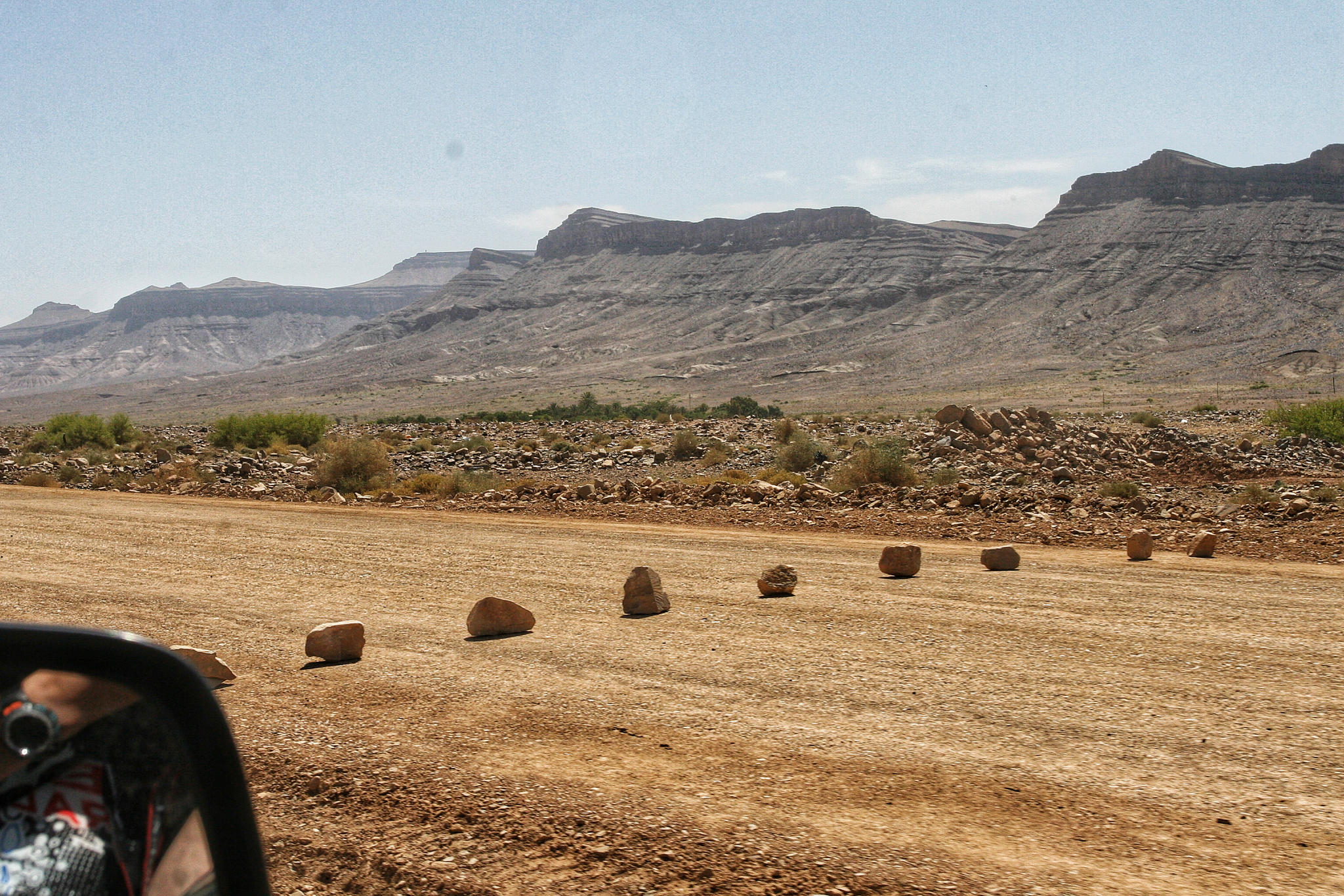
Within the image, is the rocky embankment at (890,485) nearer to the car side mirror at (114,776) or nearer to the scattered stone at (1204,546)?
the scattered stone at (1204,546)

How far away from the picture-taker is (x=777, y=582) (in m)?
10.7

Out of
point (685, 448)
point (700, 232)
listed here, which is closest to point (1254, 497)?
point (685, 448)

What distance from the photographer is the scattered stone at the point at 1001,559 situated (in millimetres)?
12430

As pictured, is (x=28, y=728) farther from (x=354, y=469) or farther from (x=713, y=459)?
(x=713, y=459)

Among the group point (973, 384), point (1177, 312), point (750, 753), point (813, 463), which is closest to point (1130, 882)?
point (750, 753)

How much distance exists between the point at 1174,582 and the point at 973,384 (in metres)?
76.6

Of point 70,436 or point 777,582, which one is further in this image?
point 70,436

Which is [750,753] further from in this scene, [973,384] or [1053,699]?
[973,384]

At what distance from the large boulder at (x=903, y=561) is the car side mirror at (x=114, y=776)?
10731 mm

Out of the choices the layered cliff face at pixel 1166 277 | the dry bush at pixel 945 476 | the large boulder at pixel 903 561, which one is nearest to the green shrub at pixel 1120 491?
the dry bush at pixel 945 476

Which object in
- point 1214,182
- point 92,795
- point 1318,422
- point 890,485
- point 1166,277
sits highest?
point 1214,182

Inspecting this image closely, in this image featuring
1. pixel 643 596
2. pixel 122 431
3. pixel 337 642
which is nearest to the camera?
pixel 337 642

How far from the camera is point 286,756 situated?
5668mm

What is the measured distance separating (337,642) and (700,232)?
152248mm
